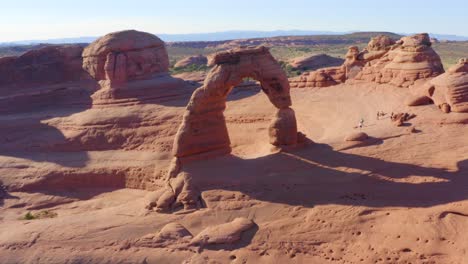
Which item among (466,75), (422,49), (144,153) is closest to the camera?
(466,75)

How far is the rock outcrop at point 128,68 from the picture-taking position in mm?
30672

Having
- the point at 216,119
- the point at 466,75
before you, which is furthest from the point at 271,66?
the point at 466,75

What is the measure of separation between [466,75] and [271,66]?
10.8 metres

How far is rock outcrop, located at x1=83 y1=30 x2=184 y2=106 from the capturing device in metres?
30.7

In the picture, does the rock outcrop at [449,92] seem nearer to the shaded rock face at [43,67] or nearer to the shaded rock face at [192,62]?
the shaded rock face at [43,67]

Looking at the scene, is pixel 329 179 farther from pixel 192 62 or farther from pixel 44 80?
pixel 192 62

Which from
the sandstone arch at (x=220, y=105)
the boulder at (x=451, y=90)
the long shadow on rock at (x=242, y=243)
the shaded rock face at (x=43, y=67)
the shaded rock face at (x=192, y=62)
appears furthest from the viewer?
the shaded rock face at (x=192, y=62)

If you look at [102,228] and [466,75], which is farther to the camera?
[466,75]

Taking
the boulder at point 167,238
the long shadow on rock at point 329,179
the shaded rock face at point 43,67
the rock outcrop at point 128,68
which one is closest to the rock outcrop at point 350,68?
the rock outcrop at point 128,68

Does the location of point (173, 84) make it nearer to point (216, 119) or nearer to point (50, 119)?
point (50, 119)

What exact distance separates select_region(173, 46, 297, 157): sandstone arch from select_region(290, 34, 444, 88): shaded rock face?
526 inches

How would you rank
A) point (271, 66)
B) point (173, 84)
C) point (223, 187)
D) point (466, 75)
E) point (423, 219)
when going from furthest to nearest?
point (173, 84)
point (466, 75)
point (271, 66)
point (223, 187)
point (423, 219)

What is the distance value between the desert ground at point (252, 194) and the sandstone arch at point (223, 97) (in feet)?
2.27

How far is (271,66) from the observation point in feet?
62.0
